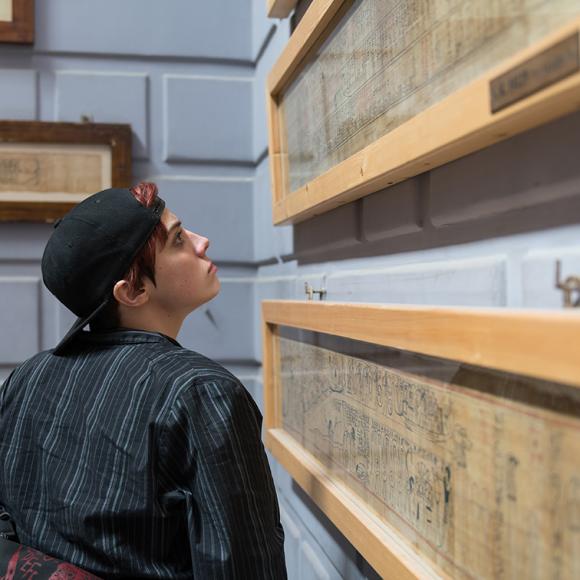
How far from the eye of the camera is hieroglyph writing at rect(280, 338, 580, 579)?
1.40ft

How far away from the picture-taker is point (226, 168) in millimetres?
1656

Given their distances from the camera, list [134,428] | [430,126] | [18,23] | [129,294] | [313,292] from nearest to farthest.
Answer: [430,126] → [134,428] → [129,294] → [313,292] → [18,23]

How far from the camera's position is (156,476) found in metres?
0.75

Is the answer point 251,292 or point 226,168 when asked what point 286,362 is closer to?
point 251,292

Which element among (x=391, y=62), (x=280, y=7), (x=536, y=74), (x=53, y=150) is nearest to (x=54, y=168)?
(x=53, y=150)

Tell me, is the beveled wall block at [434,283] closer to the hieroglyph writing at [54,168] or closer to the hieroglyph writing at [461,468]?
the hieroglyph writing at [461,468]

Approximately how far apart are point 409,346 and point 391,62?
0.27 metres

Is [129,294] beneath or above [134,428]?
above

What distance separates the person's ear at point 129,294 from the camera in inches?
33.8

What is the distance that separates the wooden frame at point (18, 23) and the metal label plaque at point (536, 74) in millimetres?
1365

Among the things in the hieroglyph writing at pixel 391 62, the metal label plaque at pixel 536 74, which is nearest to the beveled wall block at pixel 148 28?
the hieroglyph writing at pixel 391 62

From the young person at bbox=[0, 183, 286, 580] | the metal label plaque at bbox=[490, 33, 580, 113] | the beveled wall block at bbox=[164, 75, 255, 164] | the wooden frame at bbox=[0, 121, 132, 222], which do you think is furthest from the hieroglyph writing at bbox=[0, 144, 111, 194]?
the metal label plaque at bbox=[490, 33, 580, 113]

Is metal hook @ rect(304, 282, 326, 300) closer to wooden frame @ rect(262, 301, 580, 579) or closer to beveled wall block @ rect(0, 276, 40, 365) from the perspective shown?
wooden frame @ rect(262, 301, 580, 579)

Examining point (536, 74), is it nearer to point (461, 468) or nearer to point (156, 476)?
point (461, 468)
